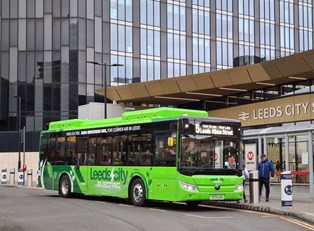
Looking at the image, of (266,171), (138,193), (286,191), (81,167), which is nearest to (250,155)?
(266,171)

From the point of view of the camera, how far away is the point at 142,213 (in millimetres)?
16719

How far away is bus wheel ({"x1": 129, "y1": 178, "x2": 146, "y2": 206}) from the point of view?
19281 millimetres

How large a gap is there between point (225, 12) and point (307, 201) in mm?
54256

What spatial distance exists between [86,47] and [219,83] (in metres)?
31.9

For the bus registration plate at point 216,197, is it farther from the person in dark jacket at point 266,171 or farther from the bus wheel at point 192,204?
the person in dark jacket at point 266,171

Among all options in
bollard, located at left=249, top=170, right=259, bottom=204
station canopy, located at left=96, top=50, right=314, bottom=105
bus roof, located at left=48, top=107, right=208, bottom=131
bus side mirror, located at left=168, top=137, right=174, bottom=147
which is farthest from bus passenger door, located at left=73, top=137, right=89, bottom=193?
station canopy, located at left=96, top=50, right=314, bottom=105

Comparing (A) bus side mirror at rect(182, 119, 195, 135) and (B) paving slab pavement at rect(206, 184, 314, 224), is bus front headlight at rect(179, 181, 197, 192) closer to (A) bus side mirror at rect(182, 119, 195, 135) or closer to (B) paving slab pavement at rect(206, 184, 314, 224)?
(A) bus side mirror at rect(182, 119, 195, 135)

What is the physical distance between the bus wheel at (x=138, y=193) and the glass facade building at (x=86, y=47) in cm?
4249

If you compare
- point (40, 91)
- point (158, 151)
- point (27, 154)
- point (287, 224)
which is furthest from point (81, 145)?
point (40, 91)

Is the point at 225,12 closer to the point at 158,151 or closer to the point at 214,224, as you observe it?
the point at 158,151

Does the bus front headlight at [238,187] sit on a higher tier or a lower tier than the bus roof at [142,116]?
lower

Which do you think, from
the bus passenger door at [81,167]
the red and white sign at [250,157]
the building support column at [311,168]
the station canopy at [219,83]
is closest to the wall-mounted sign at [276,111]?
the station canopy at [219,83]

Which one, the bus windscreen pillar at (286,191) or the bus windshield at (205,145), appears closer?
the bus windshield at (205,145)

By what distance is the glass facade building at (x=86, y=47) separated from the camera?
61844 mm
